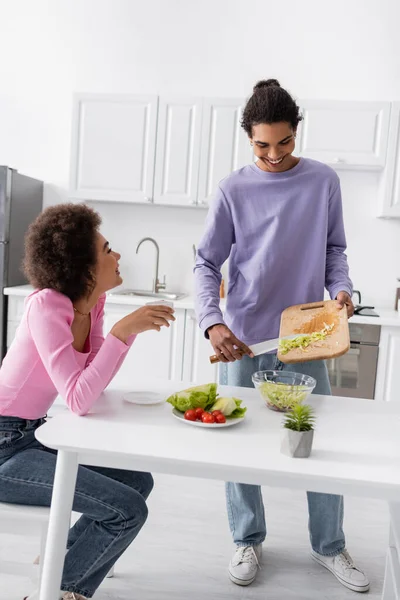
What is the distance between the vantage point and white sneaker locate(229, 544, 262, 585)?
79.3 inches

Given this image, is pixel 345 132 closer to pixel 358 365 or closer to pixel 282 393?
pixel 358 365

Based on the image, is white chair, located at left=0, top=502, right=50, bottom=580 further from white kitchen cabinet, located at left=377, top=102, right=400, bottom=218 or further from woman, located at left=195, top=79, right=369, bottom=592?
white kitchen cabinet, located at left=377, top=102, right=400, bottom=218

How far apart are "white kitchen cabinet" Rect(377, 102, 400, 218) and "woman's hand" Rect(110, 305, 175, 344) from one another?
2.41m

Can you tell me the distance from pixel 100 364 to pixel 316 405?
0.63 meters

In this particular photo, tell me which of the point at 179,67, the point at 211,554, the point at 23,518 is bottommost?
the point at 211,554

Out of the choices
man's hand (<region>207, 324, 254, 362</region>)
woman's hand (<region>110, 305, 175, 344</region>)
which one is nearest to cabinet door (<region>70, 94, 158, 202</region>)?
man's hand (<region>207, 324, 254, 362</region>)

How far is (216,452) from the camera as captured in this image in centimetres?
126

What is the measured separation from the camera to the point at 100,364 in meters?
1.51

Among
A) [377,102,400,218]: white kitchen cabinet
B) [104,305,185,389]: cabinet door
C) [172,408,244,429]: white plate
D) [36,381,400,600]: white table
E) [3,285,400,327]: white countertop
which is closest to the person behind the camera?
[36,381,400,600]: white table

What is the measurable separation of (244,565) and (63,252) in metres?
1.25

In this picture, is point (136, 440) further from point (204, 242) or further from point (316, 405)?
point (204, 242)

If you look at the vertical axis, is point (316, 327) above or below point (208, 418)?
above

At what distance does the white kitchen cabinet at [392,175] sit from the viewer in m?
3.47

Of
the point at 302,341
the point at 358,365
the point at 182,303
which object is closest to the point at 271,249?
the point at 302,341
